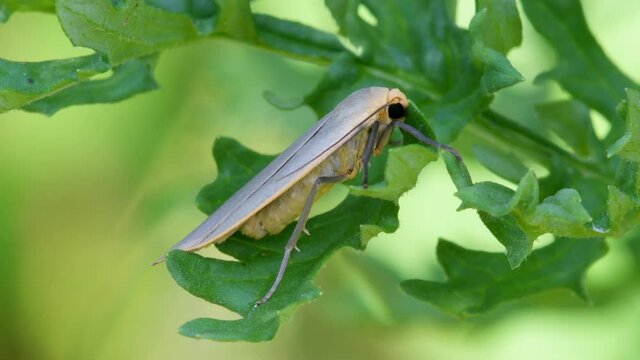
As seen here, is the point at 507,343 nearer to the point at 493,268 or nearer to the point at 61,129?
the point at 493,268

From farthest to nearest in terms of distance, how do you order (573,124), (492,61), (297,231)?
(573,124), (297,231), (492,61)

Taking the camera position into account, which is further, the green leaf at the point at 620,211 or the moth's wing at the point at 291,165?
the moth's wing at the point at 291,165

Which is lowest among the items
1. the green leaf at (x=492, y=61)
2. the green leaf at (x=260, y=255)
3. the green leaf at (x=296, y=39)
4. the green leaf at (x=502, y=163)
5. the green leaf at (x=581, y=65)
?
the green leaf at (x=260, y=255)

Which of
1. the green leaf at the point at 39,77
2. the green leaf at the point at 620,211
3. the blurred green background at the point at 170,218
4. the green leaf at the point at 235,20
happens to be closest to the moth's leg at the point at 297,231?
the green leaf at the point at 235,20

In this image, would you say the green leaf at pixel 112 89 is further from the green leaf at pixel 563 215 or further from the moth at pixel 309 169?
the green leaf at pixel 563 215

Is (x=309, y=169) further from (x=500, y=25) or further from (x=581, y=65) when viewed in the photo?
(x=581, y=65)

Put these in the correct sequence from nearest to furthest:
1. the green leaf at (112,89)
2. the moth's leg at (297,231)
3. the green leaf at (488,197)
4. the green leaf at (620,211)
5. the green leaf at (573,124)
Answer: the green leaf at (488,197)
the green leaf at (620,211)
the moth's leg at (297,231)
the green leaf at (112,89)
the green leaf at (573,124)

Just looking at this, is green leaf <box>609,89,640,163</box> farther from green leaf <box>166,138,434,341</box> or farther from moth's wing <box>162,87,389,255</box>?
moth's wing <box>162,87,389,255</box>

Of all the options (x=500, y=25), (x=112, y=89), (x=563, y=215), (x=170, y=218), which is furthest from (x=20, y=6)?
(x=170, y=218)
